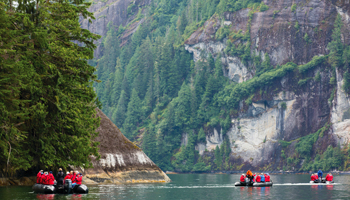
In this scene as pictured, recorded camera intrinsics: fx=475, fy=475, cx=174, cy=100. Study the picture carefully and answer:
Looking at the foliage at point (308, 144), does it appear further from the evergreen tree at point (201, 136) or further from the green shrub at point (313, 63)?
the evergreen tree at point (201, 136)

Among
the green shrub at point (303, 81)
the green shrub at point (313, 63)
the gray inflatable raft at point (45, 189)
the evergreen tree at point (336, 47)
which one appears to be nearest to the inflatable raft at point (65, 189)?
the gray inflatable raft at point (45, 189)

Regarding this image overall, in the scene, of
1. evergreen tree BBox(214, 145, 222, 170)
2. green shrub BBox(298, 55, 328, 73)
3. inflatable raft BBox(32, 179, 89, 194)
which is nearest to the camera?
inflatable raft BBox(32, 179, 89, 194)

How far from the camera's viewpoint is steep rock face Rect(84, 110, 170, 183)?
195 ft

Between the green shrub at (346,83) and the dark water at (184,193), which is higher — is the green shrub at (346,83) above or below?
above

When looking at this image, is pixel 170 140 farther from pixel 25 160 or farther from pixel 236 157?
pixel 25 160

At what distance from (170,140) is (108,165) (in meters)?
131

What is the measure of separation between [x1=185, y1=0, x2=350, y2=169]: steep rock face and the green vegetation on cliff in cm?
12111

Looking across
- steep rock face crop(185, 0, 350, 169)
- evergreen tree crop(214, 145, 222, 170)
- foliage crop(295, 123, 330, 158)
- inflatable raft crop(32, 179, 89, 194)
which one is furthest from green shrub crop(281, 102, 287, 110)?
inflatable raft crop(32, 179, 89, 194)

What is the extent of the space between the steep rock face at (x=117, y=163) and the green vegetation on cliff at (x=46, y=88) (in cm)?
1226

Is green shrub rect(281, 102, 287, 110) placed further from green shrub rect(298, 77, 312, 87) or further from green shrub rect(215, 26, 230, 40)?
green shrub rect(215, 26, 230, 40)

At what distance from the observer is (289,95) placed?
16750 centimetres

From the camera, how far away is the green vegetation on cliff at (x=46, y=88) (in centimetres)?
3959

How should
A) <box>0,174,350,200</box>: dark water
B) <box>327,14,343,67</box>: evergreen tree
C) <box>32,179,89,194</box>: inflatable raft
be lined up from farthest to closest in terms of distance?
<box>327,14,343,67</box>: evergreen tree
<box>32,179,89,194</box>: inflatable raft
<box>0,174,350,200</box>: dark water

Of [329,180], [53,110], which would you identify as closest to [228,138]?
[329,180]
